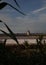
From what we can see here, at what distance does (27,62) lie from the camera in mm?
2082

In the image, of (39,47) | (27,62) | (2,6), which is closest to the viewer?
(2,6)

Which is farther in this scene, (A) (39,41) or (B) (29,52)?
(B) (29,52)

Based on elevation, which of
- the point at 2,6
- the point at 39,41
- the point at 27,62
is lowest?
the point at 27,62

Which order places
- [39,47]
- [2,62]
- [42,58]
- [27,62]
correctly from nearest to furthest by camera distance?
[2,62]
[27,62]
[42,58]
[39,47]

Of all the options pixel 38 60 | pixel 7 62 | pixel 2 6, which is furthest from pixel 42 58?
pixel 2 6

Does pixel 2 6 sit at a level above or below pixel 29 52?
above

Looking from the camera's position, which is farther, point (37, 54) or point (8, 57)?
point (37, 54)

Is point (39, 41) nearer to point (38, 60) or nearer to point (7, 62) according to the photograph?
point (38, 60)

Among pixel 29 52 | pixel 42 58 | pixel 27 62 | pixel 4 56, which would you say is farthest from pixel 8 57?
pixel 29 52

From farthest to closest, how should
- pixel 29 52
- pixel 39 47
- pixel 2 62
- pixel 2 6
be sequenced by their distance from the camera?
pixel 29 52, pixel 39 47, pixel 2 62, pixel 2 6

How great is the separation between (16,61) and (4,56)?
0.10 meters

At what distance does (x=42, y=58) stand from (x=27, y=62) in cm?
19

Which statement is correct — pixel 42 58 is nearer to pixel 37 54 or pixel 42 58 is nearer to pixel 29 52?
pixel 37 54

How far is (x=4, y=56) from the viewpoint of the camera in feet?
6.49
